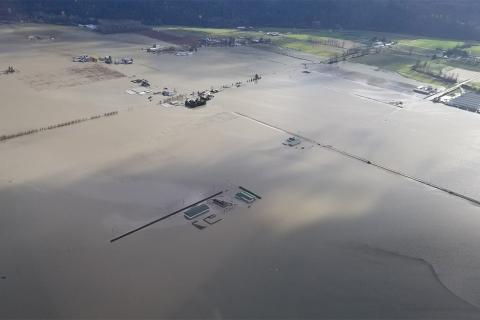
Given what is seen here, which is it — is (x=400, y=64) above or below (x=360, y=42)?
below

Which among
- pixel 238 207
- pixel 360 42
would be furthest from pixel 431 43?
pixel 238 207

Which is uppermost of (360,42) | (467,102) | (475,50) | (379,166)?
(475,50)

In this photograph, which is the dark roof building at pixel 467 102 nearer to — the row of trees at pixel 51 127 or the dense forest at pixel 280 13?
the row of trees at pixel 51 127

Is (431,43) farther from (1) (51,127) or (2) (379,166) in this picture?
(1) (51,127)

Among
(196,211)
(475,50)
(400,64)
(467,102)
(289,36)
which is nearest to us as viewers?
(196,211)

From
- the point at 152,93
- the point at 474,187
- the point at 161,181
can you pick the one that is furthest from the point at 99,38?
the point at 474,187

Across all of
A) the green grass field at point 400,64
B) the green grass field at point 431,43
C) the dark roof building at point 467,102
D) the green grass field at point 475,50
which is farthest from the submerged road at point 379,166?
the green grass field at point 431,43

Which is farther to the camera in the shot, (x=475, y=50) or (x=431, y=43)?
(x=431, y=43)

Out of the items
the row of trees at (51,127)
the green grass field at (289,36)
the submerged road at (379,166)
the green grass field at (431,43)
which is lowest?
the row of trees at (51,127)
